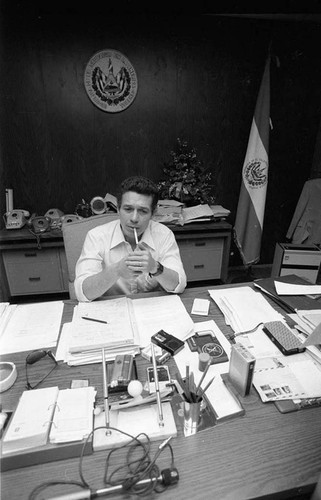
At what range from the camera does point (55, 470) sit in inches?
22.2

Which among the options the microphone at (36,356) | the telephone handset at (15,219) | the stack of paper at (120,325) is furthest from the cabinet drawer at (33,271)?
the microphone at (36,356)

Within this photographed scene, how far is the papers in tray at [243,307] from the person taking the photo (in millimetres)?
1035

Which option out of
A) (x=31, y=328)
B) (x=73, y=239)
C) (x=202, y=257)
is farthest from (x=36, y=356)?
(x=202, y=257)

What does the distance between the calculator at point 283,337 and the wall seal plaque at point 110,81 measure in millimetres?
2406

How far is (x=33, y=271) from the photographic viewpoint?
2.42 meters

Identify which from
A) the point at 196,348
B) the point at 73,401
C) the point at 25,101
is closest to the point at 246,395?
the point at 196,348

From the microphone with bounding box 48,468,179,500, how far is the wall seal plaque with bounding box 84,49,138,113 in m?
2.72

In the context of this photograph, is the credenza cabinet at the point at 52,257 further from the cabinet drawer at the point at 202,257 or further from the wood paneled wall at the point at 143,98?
the wood paneled wall at the point at 143,98

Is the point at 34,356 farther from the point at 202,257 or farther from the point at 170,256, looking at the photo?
the point at 202,257

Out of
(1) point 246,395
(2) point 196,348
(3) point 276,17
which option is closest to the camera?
(1) point 246,395

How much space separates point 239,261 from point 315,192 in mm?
1126

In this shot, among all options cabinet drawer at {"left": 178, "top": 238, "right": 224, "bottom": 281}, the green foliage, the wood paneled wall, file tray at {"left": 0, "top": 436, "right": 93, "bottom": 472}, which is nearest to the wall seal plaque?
the wood paneled wall

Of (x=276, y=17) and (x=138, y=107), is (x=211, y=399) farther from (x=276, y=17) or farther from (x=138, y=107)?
(x=276, y=17)

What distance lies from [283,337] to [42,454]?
2.54 ft
